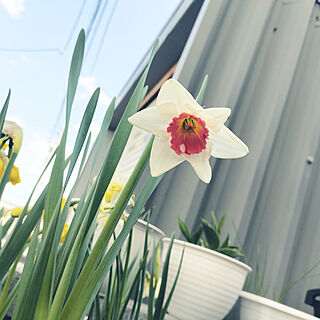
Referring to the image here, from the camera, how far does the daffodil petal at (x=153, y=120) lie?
321 mm

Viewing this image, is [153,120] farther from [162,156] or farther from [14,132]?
A: [14,132]

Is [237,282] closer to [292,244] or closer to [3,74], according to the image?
[292,244]

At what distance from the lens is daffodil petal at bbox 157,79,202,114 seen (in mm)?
317

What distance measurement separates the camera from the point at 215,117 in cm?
32

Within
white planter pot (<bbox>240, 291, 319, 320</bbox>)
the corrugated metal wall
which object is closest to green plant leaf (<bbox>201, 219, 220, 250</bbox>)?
white planter pot (<bbox>240, 291, 319, 320</bbox>)

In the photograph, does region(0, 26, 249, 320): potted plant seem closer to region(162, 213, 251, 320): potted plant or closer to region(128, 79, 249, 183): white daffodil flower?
region(128, 79, 249, 183): white daffodil flower

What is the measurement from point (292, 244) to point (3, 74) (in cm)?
194

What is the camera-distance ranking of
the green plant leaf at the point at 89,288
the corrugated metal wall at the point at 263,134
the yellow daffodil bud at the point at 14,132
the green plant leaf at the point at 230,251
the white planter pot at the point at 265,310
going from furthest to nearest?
the corrugated metal wall at the point at 263,134 → the green plant leaf at the point at 230,251 → the white planter pot at the point at 265,310 → the yellow daffodil bud at the point at 14,132 → the green plant leaf at the point at 89,288

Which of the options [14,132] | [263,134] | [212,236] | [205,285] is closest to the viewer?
[14,132]

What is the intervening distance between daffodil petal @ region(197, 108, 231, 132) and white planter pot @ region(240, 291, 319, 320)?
0.51 meters

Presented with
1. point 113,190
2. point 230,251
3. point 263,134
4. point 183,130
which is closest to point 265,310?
point 230,251

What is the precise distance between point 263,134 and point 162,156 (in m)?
0.95

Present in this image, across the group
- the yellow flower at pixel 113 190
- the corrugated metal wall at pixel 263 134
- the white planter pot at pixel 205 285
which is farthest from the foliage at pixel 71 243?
the corrugated metal wall at pixel 263 134

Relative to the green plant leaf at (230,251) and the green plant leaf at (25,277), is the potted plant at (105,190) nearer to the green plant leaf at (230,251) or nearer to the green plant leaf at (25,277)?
the green plant leaf at (25,277)
